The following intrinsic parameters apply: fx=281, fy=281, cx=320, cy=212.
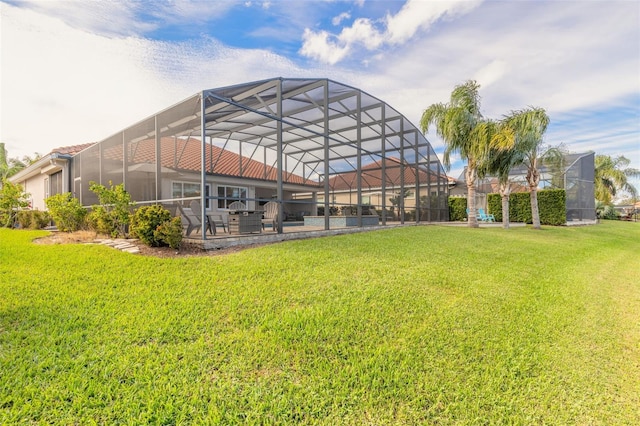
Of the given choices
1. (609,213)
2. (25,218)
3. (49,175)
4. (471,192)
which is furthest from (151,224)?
(609,213)

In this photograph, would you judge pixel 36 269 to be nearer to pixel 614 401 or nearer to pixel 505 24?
pixel 614 401

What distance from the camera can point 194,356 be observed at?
8.76 feet

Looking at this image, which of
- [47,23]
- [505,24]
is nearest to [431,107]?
[505,24]

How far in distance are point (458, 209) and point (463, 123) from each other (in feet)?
28.1

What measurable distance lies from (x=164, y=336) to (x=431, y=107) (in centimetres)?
1570

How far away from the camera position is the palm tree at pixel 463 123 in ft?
46.5

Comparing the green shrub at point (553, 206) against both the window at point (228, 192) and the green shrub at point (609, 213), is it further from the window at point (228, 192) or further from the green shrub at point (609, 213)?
the window at point (228, 192)

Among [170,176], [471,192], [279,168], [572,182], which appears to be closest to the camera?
[279,168]

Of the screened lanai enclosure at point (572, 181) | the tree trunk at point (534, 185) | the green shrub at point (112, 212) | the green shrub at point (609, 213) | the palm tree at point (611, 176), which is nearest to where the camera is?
the green shrub at point (112, 212)

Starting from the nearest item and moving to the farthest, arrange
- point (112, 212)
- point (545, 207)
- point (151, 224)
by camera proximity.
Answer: point (151, 224)
point (112, 212)
point (545, 207)

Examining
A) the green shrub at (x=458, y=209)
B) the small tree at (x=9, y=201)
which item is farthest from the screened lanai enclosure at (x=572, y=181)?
the small tree at (x=9, y=201)

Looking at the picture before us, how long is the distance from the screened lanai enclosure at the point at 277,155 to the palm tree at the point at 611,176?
21244mm

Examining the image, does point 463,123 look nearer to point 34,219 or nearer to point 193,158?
point 193,158

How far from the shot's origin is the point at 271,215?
30.1 ft
